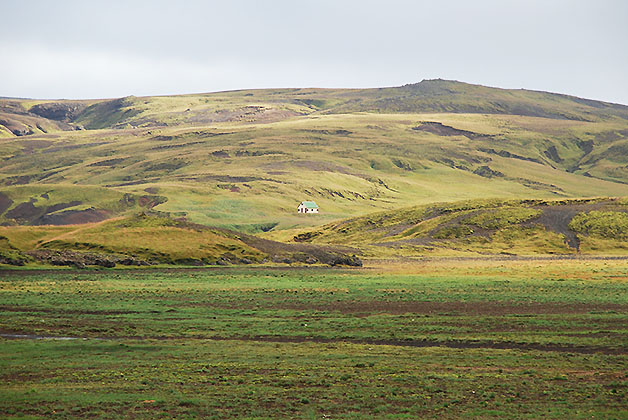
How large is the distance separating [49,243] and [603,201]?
107 m

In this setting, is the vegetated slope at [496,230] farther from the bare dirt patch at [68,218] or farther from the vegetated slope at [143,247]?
the bare dirt patch at [68,218]

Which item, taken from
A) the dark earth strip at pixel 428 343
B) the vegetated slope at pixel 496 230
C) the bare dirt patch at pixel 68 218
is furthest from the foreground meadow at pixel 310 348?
the bare dirt patch at pixel 68 218

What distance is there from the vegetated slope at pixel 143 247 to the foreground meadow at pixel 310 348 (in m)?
11.1

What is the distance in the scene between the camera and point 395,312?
→ 55188 mm

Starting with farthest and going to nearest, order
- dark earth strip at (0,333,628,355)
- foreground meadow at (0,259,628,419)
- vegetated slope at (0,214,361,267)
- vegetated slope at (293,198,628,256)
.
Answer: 1. vegetated slope at (293,198,628,256)
2. vegetated slope at (0,214,361,267)
3. dark earth strip at (0,333,628,355)
4. foreground meadow at (0,259,628,419)

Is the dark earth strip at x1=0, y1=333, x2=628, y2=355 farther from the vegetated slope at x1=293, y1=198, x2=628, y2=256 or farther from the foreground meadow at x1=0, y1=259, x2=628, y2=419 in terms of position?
the vegetated slope at x1=293, y1=198, x2=628, y2=256

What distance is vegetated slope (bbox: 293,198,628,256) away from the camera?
128 metres

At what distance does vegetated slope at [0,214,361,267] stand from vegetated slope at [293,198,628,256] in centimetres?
2013

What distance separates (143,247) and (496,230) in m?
69.8

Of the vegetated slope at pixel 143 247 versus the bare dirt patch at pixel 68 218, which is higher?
the vegetated slope at pixel 143 247

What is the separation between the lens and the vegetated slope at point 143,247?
8731 centimetres

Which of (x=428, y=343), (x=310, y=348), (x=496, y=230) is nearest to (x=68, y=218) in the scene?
(x=496, y=230)

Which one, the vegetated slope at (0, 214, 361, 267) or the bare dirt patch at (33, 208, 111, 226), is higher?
the vegetated slope at (0, 214, 361, 267)

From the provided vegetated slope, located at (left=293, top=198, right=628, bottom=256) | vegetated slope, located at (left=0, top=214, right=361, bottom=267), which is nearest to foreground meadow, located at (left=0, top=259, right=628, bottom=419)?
vegetated slope, located at (left=0, top=214, right=361, bottom=267)
